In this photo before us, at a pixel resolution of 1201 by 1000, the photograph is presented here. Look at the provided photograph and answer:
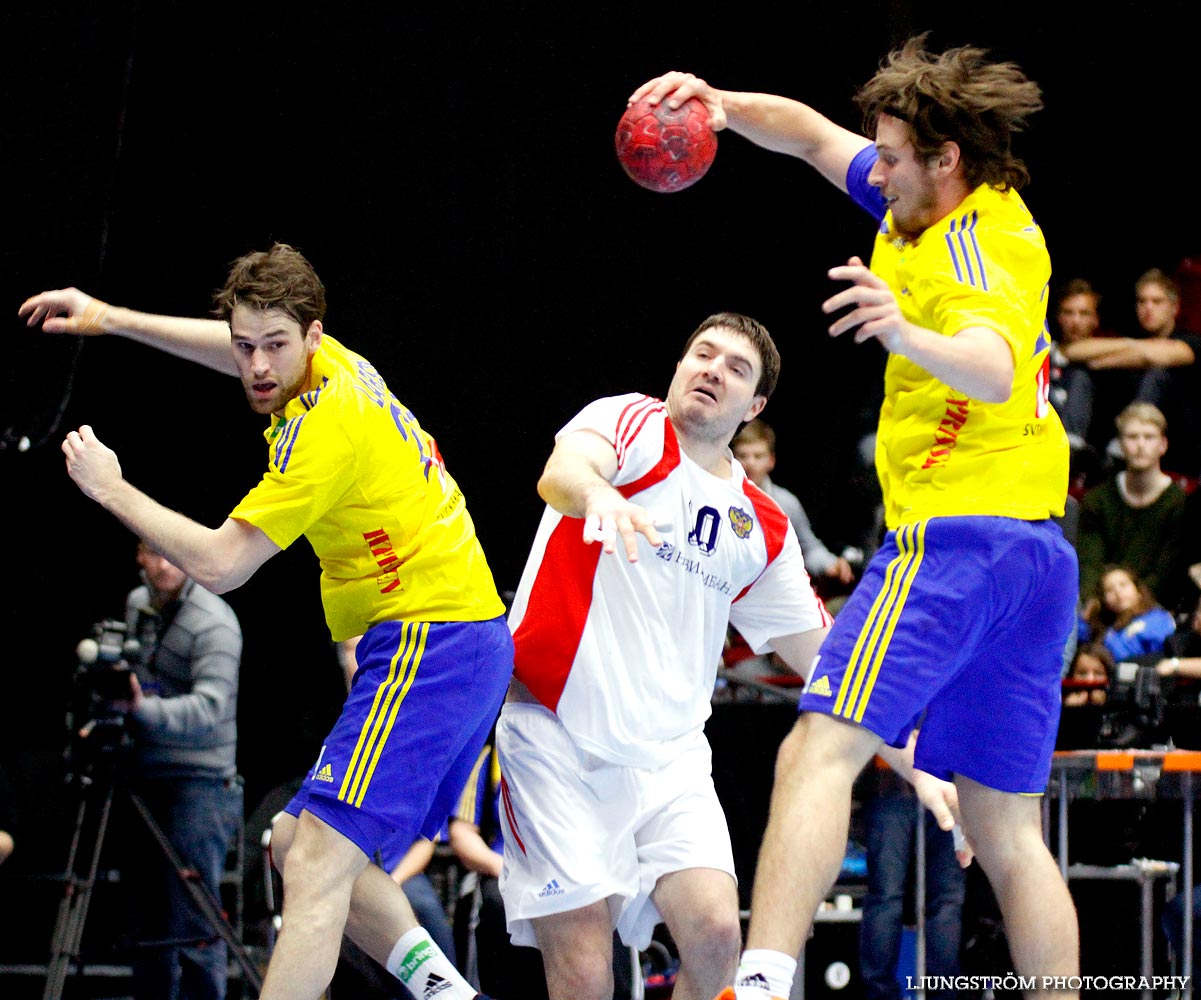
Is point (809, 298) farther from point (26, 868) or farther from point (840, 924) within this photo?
point (26, 868)

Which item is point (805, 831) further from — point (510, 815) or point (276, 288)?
point (276, 288)

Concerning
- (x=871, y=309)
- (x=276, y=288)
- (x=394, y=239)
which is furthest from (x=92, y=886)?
(x=871, y=309)

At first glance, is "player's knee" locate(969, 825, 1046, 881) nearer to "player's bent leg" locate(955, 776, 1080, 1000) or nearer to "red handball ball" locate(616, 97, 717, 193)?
"player's bent leg" locate(955, 776, 1080, 1000)

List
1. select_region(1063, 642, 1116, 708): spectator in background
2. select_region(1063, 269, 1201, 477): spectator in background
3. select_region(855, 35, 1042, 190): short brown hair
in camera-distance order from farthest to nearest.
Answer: select_region(1063, 269, 1201, 477): spectator in background < select_region(1063, 642, 1116, 708): spectator in background < select_region(855, 35, 1042, 190): short brown hair

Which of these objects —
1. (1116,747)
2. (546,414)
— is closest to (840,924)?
(1116,747)

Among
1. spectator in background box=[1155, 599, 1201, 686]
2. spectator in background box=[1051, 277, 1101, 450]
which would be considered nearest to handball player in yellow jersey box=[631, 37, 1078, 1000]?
spectator in background box=[1155, 599, 1201, 686]

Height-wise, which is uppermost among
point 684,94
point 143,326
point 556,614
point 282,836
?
point 684,94

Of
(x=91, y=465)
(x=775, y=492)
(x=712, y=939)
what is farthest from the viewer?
(x=775, y=492)

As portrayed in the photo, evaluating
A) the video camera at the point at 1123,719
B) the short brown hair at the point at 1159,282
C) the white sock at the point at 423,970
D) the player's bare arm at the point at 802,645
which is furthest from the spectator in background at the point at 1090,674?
the white sock at the point at 423,970

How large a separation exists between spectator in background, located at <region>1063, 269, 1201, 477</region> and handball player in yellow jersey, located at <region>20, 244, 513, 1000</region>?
546cm

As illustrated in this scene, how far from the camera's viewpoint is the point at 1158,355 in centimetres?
866

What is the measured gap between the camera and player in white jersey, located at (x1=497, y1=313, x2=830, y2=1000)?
13.1 ft

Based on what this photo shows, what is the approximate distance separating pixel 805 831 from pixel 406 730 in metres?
1.16

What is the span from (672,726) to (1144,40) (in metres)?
7.54
